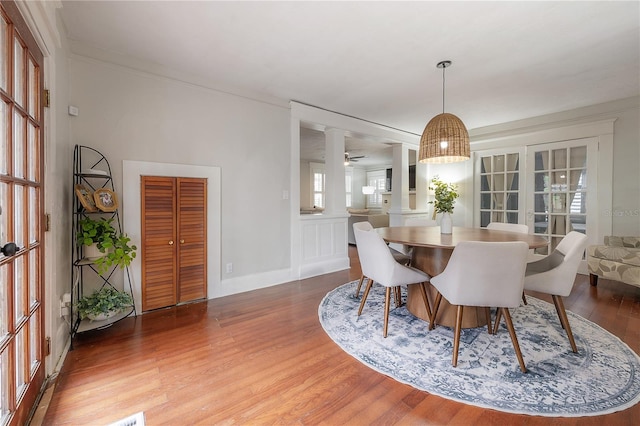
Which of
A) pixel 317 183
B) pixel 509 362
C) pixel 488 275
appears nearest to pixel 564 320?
pixel 509 362

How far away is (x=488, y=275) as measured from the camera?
1.76m

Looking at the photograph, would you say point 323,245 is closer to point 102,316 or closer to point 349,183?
point 102,316

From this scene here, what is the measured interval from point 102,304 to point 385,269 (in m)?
2.33

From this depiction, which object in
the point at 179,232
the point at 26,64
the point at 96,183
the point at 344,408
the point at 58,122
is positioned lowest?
the point at 344,408

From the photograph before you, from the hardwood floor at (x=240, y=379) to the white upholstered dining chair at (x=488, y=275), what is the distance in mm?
561

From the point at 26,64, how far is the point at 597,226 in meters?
6.08

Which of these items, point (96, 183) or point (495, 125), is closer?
point (96, 183)

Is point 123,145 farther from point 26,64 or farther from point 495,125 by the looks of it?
point 495,125

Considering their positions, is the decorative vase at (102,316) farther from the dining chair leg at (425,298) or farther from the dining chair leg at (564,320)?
the dining chair leg at (564,320)

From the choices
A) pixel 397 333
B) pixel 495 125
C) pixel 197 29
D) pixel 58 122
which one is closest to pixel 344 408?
pixel 397 333

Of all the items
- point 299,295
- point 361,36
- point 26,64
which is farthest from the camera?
point 299,295

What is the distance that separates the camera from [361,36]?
2238 mm

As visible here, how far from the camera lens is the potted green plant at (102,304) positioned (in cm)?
222

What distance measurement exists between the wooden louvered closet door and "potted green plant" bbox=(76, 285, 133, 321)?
31cm
